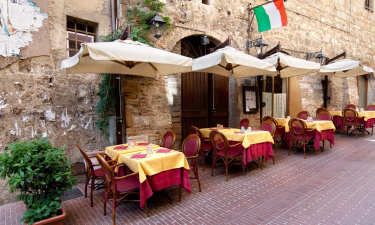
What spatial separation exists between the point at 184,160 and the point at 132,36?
2.94 metres

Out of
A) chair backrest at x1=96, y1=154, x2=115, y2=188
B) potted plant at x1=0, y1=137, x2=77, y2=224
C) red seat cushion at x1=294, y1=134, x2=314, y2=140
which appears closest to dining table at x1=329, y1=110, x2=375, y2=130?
red seat cushion at x1=294, y1=134, x2=314, y2=140

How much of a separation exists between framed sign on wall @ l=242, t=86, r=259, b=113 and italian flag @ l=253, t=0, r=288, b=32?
1.96m

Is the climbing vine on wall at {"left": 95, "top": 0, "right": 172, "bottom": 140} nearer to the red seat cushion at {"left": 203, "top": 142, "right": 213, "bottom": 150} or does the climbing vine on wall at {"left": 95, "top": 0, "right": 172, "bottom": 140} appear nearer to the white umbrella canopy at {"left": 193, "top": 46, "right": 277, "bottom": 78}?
the white umbrella canopy at {"left": 193, "top": 46, "right": 277, "bottom": 78}

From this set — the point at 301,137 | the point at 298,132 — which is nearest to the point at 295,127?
the point at 298,132

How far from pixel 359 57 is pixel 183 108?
38.4 feet

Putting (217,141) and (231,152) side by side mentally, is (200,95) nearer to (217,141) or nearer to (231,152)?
(217,141)

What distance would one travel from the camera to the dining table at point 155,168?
3027 millimetres

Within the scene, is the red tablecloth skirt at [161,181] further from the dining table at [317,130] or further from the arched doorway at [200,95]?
the dining table at [317,130]

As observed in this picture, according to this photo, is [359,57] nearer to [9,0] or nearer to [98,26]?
[98,26]

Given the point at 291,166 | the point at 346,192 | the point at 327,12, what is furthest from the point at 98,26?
the point at 327,12

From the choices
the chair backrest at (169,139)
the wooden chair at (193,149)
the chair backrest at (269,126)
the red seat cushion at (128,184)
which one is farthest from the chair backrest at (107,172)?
the chair backrest at (269,126)

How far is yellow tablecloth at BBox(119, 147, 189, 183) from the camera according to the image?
3020 millimetres

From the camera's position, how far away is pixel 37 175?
2633 mm

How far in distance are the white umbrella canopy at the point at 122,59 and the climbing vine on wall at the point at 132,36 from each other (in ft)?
1.80
